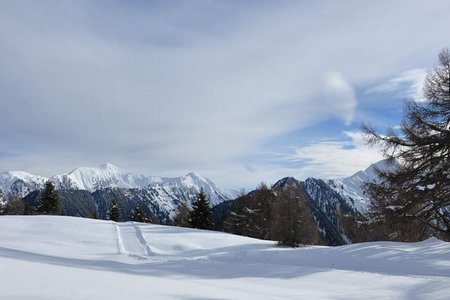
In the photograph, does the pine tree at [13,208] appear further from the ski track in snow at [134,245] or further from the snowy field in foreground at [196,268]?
the ski track in snow at [134,245]

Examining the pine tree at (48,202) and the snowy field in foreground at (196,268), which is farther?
the pine tree at (48,202)

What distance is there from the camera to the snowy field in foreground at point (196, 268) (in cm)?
648

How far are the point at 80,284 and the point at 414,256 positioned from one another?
487 inches

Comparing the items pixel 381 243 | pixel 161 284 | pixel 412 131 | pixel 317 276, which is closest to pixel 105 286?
pixel 161 284

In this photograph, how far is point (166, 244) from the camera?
19.6 m

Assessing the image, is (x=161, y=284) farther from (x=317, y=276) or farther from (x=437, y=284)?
(x=437, y=284)

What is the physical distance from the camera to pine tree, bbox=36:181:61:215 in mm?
51031

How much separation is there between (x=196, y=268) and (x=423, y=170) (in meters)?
13.7

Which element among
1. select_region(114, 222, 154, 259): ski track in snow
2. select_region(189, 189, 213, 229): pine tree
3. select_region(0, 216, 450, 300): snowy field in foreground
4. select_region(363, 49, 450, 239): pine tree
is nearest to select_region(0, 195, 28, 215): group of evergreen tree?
select_region(189, 189, 213, 229): pine tree

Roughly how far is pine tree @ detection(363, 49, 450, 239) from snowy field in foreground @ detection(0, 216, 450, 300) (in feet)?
10.2

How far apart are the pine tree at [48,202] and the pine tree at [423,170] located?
4220cm

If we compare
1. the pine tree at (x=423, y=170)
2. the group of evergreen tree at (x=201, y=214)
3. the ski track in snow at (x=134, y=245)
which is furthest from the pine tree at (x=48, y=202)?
the pine tree at (x=423, y=170)

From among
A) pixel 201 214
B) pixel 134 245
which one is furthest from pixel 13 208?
pixel 134 245

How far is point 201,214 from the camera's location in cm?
4528
